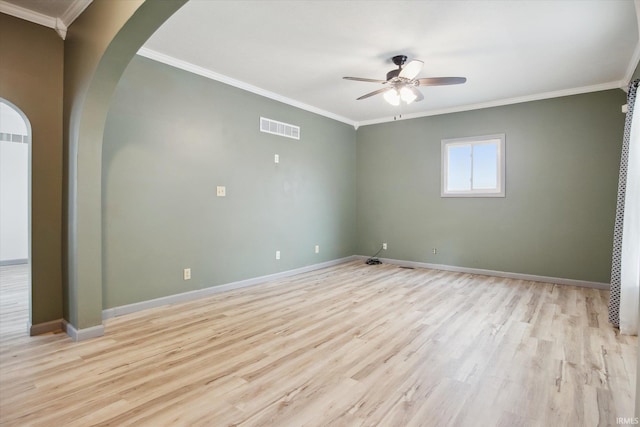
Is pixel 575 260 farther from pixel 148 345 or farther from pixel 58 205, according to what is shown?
pixel 58 205

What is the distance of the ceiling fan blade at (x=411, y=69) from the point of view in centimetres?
322

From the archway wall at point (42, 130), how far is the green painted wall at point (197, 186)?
0.39 m

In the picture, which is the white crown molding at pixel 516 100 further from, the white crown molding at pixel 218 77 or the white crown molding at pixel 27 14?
the white crown molding at pixel 27 14

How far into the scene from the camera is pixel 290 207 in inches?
208

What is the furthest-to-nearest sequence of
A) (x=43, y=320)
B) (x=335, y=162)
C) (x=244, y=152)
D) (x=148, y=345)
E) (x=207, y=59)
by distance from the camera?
(x=335, y=162) < (x=244, y=152) < (x=207, y=59) < (x=43, y=320) < (x=148, y=345)

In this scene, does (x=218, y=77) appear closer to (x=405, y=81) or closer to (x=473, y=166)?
(x=405, y=81)

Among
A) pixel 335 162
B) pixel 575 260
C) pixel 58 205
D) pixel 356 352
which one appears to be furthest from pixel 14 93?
pixel 575 260

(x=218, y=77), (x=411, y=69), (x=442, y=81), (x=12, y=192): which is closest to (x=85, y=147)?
(x=218, y=77)

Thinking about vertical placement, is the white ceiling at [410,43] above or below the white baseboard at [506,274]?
above

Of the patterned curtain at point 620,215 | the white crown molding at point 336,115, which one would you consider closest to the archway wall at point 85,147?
the white crown molding at point 336,115

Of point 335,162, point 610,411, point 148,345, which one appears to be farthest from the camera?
point 335,162

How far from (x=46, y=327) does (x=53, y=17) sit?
112 inches

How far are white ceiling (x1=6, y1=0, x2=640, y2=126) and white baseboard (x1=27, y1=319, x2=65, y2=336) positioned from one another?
8.97 ft

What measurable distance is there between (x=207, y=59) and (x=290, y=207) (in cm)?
246
